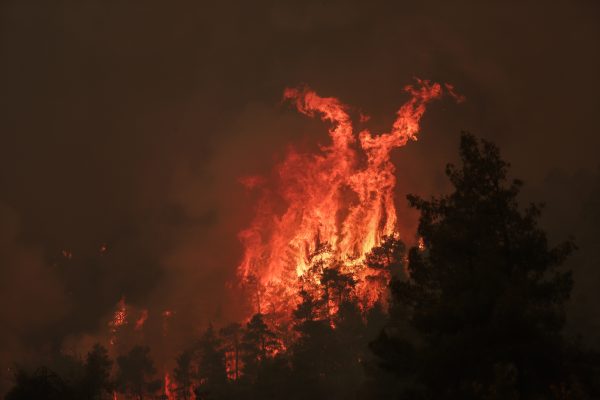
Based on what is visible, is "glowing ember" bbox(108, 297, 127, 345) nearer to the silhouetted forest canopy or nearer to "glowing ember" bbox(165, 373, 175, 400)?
"glowing ember" bbox(165, 373, 175, 400)

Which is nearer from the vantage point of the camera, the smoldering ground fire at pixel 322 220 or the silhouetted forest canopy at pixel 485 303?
the silhouetted forest canopy at pixel 485 303

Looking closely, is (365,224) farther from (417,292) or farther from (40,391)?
(417,292)

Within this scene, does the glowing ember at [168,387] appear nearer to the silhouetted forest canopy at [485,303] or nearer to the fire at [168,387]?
the fire at [168,387]

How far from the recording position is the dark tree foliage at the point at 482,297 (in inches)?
723

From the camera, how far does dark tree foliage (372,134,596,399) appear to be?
723 inches

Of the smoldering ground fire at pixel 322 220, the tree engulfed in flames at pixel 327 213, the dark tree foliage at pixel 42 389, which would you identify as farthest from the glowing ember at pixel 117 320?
the dark tree foliage at pixel 42 389

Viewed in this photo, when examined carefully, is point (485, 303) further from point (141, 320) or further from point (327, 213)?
point (141, 320)

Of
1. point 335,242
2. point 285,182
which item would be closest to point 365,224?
point 335,242

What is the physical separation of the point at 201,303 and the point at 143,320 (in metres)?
19.5

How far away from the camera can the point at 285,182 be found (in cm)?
12975

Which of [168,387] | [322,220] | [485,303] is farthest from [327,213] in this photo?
[485,303]

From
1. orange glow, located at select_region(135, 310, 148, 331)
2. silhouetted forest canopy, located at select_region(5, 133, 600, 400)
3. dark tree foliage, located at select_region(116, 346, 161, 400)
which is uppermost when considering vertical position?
orange glow, located at select_region(135, 310, 148, 331)

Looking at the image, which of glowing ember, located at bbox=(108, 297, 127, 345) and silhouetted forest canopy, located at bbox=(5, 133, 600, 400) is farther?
glowing ember, located at bbox=(108, 297, 127, 345)

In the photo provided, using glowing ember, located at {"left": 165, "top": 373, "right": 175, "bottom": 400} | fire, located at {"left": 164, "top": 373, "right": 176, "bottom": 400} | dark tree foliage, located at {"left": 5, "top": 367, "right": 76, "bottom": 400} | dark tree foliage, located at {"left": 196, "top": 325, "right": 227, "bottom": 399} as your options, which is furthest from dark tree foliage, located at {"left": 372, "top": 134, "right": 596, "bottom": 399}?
glowing ember, located at {"left": 165, "top": 373, "right": 175, "bottom": 400}
